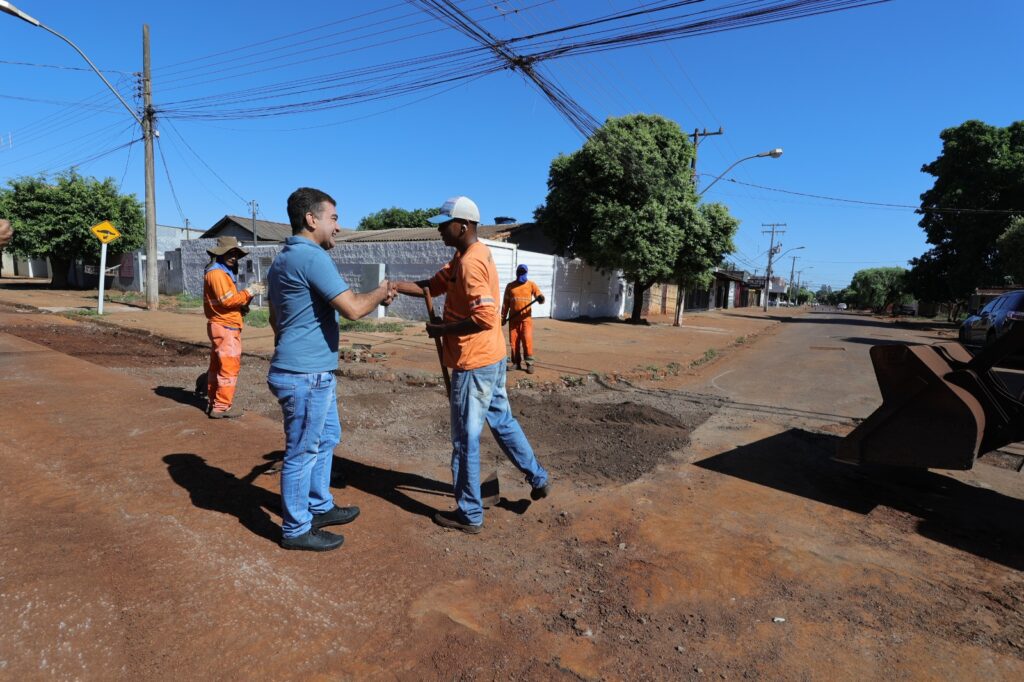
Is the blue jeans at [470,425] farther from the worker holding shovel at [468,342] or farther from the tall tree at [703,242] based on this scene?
the tall tree at [703,242]

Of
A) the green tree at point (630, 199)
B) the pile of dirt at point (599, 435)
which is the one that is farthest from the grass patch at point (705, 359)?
the green tree at point (630, 199)

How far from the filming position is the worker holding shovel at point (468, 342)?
302 centimetres

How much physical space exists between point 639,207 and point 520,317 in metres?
13.2

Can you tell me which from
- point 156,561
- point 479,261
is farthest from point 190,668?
point 479,261

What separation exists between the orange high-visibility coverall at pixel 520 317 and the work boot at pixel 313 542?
5.66 metres

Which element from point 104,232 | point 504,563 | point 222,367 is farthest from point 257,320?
point 504,563

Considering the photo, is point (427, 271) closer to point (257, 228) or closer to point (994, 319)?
point (994, 319)

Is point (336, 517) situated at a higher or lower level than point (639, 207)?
lower

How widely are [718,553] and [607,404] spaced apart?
346 centimetres

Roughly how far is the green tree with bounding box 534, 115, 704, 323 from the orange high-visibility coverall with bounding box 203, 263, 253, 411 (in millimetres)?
15250

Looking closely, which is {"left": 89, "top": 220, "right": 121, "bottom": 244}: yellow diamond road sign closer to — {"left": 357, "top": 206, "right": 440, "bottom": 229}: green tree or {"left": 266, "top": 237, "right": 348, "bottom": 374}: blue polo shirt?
{"left": 266, "top": 237, "right": 348, "bottom": 374}: blue polo shirt

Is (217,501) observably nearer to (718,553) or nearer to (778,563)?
(718,553)

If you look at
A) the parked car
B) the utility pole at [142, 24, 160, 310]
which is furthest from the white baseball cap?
the utility pole at [142, 24, 160, 310]

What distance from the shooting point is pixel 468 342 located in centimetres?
307
